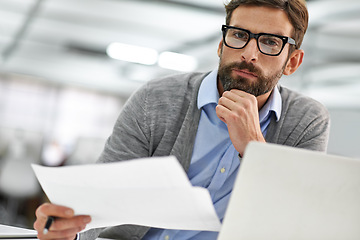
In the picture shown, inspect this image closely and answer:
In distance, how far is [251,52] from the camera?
3.59 feet

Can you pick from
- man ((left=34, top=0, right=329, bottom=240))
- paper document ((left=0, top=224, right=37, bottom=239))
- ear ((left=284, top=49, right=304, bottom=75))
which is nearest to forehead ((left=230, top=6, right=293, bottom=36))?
man ((left=34, top=0, right=329, bottom=240))

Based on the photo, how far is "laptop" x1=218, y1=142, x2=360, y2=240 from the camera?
0.63 metres

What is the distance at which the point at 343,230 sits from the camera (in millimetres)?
706

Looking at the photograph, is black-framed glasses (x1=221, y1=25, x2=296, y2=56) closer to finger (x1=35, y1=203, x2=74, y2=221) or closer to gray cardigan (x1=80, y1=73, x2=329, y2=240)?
gray cardigan (x1=80, y1=73, x2=329, y2=240)

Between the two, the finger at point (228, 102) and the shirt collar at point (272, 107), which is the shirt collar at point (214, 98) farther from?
the finger at point (228, 102)

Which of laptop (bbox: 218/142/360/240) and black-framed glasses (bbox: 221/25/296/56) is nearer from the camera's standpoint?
laptop (bbox: 218/142/360/240)

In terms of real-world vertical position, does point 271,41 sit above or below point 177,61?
above

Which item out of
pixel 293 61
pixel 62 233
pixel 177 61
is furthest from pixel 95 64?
pixel 62 233

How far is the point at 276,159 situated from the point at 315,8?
4.00 meters

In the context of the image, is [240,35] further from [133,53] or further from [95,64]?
[95,64]

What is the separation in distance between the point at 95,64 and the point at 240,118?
10847mm

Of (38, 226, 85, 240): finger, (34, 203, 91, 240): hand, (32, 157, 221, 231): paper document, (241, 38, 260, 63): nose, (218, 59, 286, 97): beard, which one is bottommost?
(38, 226, 85, 240): finger

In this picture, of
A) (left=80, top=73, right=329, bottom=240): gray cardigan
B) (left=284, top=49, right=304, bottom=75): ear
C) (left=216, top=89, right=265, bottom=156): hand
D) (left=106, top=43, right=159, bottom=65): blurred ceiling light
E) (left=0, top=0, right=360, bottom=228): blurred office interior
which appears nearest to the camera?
(left=216, top=89, right=265, bottom=156): hand

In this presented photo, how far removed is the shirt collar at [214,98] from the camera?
4.08 ft
